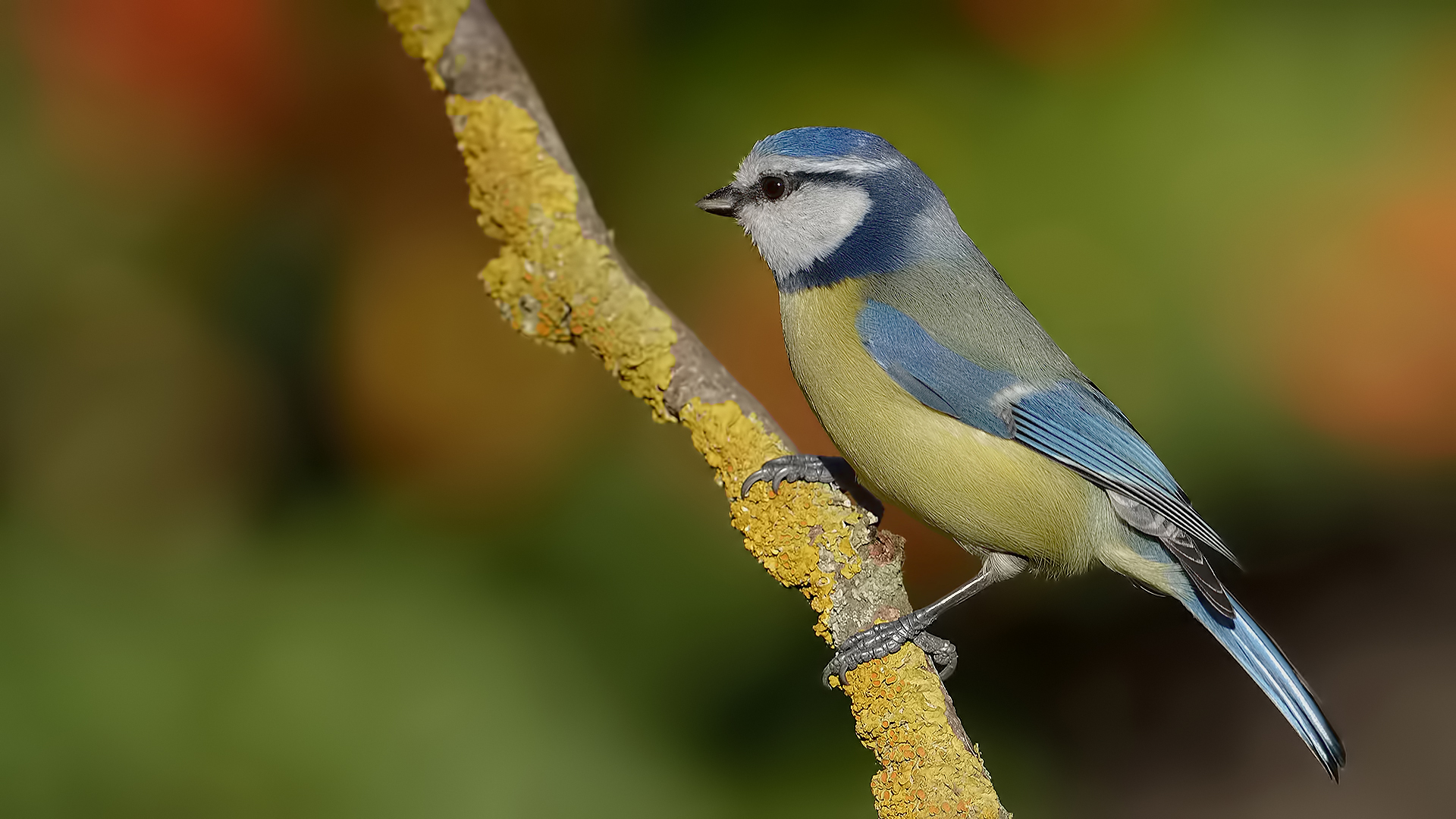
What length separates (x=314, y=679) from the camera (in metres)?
2.54

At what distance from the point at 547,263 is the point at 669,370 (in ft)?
0.74

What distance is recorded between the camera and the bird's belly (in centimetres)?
187

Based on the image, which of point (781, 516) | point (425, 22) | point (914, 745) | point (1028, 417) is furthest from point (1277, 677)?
point (425, 22)

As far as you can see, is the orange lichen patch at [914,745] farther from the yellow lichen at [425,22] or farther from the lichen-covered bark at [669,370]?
the yellow lichen at [425,22]

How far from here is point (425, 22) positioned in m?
1.34

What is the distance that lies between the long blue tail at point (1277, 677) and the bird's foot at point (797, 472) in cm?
70

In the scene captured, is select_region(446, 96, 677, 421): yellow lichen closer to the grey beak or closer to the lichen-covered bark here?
the lichen-covered bark

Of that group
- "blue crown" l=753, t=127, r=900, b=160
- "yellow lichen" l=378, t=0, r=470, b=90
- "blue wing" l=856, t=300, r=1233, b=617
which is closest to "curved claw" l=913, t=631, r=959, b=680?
"blue wing" l=856, t=300, r=1233, b=617

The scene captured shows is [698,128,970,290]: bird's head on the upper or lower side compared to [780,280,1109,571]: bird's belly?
upper

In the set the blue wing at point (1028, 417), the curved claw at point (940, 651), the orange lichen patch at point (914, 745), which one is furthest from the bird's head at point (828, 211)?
the orange lichen patch at point (914, 745)

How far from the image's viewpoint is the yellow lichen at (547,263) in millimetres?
1413

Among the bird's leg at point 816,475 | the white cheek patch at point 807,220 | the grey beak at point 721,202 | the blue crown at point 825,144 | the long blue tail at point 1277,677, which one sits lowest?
the long blue tail at point 1277,677

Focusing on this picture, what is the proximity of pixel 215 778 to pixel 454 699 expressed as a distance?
0.52m

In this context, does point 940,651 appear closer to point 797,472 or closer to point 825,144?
point 797,472
